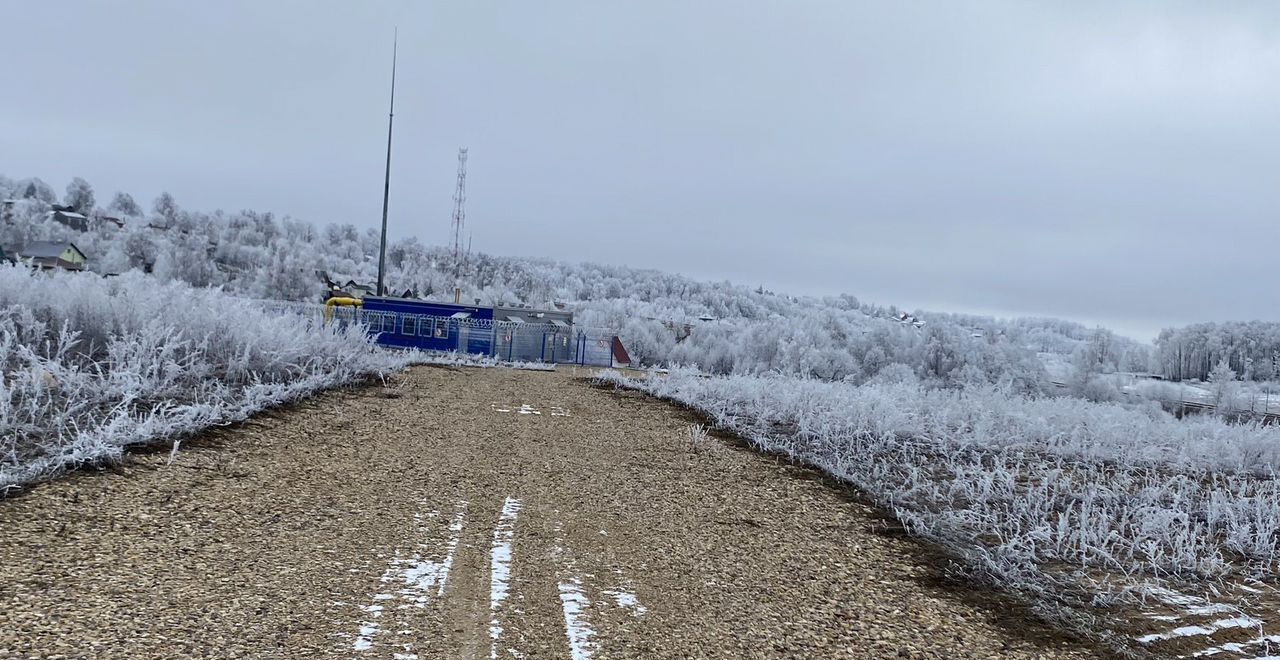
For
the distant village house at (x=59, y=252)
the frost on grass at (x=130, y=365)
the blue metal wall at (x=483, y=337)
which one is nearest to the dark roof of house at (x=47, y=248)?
the distant village house at (x=59, y=252)

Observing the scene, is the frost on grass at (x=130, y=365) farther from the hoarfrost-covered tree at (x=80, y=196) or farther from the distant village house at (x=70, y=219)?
the hoarfrost-covered tree at (x=80, y=196)

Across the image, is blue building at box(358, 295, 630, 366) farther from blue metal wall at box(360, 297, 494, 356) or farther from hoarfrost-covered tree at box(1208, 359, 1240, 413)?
hoarfrost-covered tree at box(1208, 359, 1240, 413)

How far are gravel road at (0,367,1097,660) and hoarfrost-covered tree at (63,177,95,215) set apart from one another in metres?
139

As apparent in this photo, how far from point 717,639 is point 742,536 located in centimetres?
217

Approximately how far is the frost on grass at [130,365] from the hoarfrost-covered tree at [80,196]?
131406 mm

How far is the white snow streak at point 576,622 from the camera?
3676 mm

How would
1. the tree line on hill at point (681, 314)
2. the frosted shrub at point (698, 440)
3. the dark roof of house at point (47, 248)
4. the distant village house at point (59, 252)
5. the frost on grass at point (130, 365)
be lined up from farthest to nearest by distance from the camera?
1. the dark roof of house at point (47, 248)
2. the distant village house at point (59, 252)
3. the tree line on hill at point (681, 314)
4. the frosted shrub at point (698, 440)
5. the frost on grass at point (130, 365)

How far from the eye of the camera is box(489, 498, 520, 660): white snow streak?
150 inches

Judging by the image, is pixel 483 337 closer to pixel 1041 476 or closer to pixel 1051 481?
pixel 1041 476

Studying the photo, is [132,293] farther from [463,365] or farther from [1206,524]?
[1206,524]

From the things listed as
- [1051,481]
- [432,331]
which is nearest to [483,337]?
[432,331]

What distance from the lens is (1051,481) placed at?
898 centimetres

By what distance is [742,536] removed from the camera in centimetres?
611

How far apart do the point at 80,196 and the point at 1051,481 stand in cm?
14892
